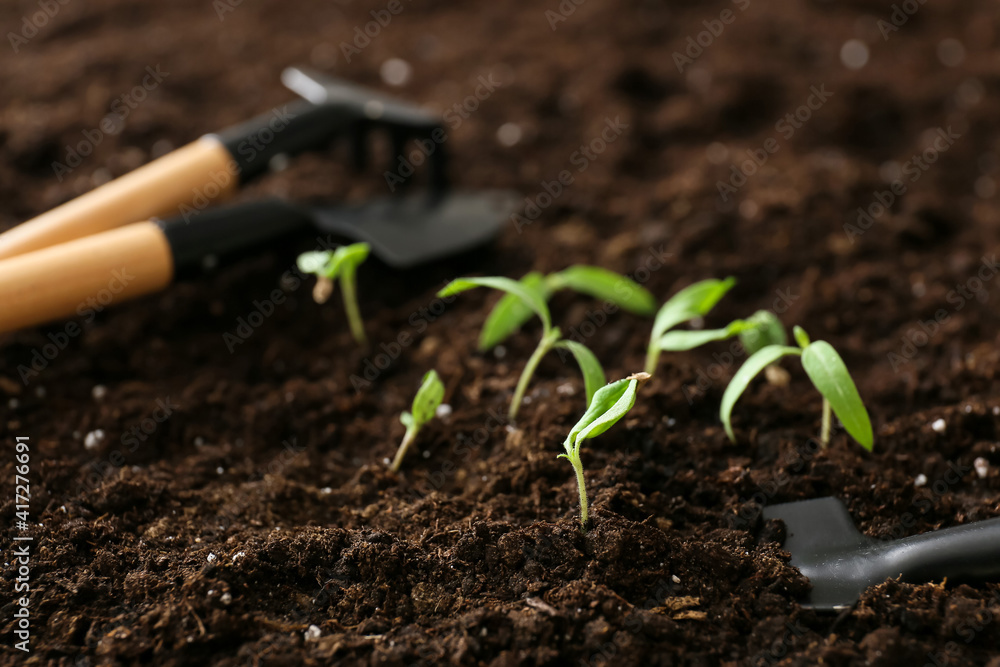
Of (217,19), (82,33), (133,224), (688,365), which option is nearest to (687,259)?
(688,365)

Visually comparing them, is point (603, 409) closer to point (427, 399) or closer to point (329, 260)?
point (427, 399)

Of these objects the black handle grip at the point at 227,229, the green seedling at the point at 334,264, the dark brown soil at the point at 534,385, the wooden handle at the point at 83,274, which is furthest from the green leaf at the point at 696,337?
the wooden handle at the point at 83,274

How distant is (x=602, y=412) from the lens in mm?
1104

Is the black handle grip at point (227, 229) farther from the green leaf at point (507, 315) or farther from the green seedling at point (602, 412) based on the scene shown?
the green seedling at point (602, 412)

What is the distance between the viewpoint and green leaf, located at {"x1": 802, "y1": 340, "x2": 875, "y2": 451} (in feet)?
3.87

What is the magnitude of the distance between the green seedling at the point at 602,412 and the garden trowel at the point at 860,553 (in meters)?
0.33

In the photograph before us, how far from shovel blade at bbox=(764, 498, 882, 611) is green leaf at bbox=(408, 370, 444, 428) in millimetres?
563

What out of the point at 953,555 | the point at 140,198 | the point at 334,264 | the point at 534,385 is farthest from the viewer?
the point at 140,198

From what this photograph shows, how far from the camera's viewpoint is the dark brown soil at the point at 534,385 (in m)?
1.05

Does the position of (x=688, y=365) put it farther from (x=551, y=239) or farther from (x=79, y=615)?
(x=79, y=615)

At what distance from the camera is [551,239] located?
77.6 inches

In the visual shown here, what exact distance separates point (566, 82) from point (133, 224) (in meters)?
1.44

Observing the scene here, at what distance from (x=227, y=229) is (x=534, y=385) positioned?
0.71m

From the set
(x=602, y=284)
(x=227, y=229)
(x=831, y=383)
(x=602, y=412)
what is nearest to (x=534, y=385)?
(x=602, y=284)
